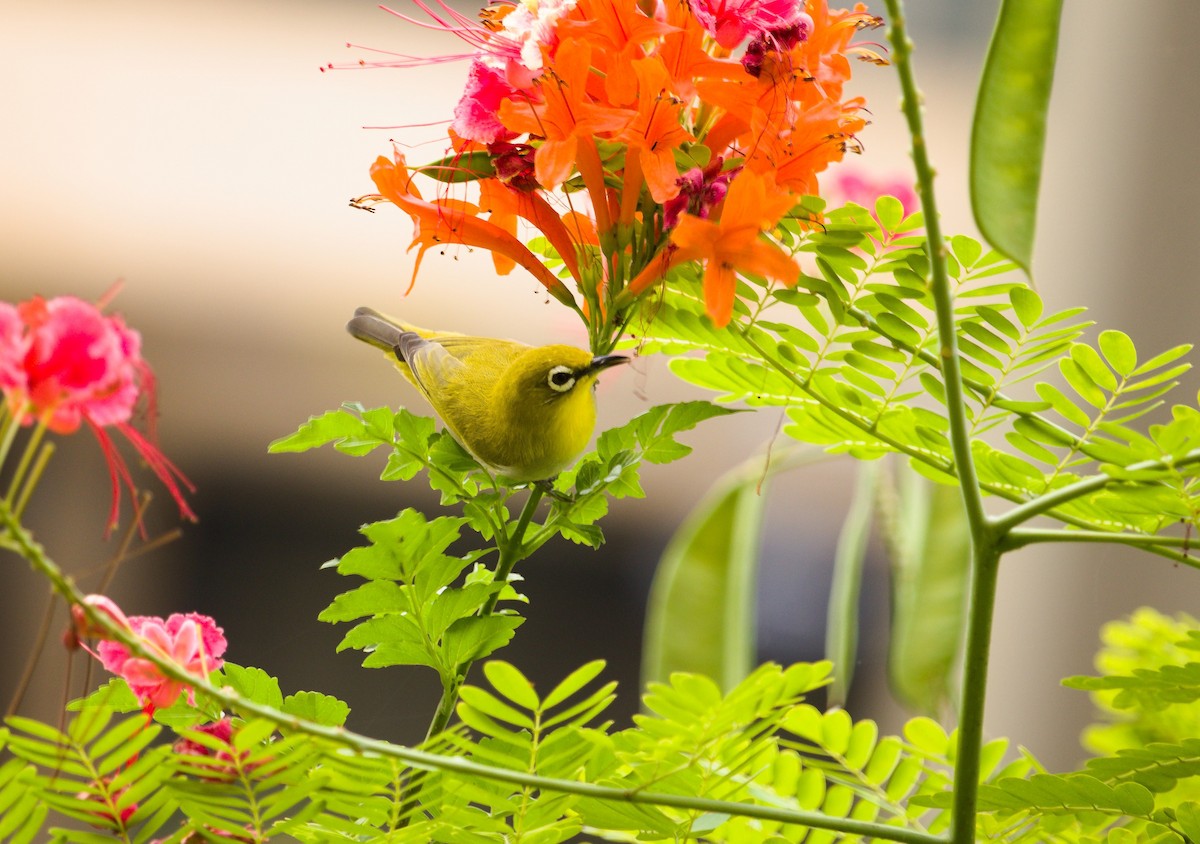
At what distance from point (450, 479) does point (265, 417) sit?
102 centimetres

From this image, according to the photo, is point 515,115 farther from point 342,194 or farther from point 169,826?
point 342,194

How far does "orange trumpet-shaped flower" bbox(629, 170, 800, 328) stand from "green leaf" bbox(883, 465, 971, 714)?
0.56 metres

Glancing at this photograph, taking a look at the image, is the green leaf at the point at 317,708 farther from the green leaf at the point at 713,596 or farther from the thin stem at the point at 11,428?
the green leaf at the point at 713,596

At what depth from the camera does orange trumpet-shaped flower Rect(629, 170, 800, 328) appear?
0.36m

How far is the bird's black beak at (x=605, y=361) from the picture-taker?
0.41m

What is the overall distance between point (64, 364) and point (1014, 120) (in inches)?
10.7

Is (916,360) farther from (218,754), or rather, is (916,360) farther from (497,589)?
(218,754)

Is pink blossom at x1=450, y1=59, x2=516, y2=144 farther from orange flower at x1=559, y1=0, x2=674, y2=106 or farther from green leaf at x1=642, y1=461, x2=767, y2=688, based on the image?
green leaf at x1=642, y1=461, x2=767, y2=688

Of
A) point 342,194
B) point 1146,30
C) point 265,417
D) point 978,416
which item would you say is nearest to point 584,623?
point 265,417

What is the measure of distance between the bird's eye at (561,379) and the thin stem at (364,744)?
168mm

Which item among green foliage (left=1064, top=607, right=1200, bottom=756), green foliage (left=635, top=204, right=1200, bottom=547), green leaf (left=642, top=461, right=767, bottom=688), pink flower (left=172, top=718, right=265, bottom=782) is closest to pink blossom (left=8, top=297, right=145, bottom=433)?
pink flower (left=172, top=718, right=265, bottom=782)

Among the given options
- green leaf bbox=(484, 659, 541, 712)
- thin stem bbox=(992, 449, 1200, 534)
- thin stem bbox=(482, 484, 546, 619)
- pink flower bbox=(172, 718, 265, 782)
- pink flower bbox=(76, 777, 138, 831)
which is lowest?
pink flower bbox=(76, 777, 138, 831)

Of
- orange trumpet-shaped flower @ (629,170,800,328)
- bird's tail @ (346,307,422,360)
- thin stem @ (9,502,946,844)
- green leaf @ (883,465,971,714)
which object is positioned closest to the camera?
thin stem @ (9,502,946,844)

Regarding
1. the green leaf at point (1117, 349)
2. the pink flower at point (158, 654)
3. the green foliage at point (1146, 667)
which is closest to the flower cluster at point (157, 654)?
the pink flower at point (158, 654)
